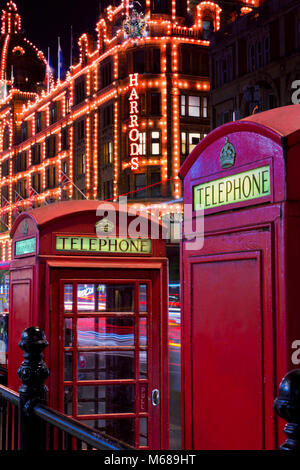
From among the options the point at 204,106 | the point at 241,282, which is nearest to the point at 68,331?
the point at 241,282

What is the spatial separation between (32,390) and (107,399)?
2.91 metres

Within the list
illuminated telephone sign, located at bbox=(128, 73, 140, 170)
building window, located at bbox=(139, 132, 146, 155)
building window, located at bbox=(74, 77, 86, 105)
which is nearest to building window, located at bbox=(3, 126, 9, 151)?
building window, located at bbox=(74, 77, 86, 105)

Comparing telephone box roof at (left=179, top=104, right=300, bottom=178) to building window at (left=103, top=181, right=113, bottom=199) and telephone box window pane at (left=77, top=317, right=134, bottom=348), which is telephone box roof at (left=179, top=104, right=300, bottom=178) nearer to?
telephone box window pane at (left=77, top=317, right=134, bottom=348)

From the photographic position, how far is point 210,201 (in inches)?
159

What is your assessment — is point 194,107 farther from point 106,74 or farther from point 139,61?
point 106,74

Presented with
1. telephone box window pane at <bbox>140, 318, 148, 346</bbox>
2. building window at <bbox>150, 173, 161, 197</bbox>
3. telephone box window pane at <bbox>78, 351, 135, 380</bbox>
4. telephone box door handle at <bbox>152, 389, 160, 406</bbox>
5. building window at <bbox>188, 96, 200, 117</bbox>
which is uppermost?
building window at <bbox>188, 96, 200, 117</bbox>

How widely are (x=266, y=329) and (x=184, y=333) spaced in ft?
3.04

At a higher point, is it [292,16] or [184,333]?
[292,16]

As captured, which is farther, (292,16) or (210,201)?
(292,16)

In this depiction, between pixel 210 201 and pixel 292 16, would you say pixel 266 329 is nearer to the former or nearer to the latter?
pixel 210 201

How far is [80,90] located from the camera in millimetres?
47125

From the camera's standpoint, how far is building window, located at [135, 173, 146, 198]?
Answer: 39.7m

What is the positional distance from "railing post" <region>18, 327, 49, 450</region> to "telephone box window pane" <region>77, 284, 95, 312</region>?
2.45 m

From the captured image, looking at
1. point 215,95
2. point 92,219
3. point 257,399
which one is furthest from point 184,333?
point 215,95
